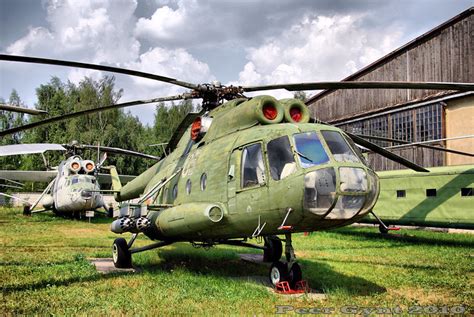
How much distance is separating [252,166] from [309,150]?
1.03 m

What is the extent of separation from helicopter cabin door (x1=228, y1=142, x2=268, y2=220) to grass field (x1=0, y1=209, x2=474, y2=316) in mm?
1336

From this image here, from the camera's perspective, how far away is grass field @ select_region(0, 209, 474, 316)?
6.18 meters

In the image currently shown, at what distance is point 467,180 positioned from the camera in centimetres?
1358

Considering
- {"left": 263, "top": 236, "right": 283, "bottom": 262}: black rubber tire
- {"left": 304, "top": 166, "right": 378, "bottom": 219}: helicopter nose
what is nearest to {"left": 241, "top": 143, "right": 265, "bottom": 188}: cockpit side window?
{"left": 304, "top": 166, "right": 378, "bottom": 219}: helicopter nose

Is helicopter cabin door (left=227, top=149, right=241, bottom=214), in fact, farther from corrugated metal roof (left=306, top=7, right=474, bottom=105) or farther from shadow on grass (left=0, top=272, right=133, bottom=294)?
corrugated metal roof (left=306, top=7, right=474, bottom=105)

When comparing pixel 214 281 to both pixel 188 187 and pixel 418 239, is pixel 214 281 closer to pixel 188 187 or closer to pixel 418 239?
pixel 188 187

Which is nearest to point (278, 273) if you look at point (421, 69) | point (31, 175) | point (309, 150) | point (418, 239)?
point (309, 150)

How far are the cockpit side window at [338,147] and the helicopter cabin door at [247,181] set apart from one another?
3.38 feet

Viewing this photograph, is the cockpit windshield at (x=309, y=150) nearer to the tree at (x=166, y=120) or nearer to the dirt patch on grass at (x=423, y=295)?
the dirt patch on grass at (x=423, y=295)

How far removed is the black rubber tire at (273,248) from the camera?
10.6 meters

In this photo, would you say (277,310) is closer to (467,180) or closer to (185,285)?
(185,285)

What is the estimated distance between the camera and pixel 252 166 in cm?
702

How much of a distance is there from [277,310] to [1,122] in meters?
56.1

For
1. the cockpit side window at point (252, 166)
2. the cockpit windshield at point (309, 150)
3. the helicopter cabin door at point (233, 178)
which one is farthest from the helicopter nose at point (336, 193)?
the helicopter cabin door at point (233, 178)
